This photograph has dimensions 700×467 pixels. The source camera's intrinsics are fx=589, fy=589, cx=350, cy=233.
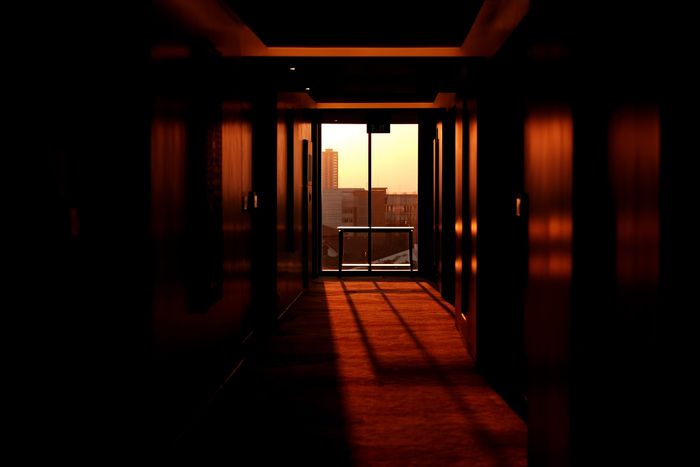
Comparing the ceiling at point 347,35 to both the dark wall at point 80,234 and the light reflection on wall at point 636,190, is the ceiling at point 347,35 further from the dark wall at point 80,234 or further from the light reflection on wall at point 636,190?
the light reflection on wall at point 636,190

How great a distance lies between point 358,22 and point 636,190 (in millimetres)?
3667

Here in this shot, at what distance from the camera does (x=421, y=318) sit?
695 centimetres

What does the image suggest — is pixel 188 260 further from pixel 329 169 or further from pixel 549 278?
pixel 329 169

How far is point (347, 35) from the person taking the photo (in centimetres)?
535

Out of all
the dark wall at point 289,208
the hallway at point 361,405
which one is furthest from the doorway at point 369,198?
the hallway at point 361,405

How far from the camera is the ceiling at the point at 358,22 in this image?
14.7 feet

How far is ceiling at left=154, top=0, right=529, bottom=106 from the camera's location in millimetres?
4141

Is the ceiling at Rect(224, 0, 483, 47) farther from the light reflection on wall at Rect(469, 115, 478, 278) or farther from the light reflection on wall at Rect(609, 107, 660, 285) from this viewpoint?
the light reflection on wall at Rect(609, 107, 660, 285)

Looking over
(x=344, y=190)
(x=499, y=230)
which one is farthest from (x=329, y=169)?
(x=499, y=230)

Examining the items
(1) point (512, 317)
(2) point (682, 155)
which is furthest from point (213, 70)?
(2) point (682, 155)

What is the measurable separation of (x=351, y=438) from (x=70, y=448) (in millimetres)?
1614

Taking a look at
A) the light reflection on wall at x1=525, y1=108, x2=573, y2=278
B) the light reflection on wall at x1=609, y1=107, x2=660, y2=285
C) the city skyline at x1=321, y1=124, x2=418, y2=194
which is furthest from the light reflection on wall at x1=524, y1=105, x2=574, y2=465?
the city skyline at x1=321, y1=124, x2=418, y2=194

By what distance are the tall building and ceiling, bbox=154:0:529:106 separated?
3.71m

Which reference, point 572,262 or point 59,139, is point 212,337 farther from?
point 572,262
